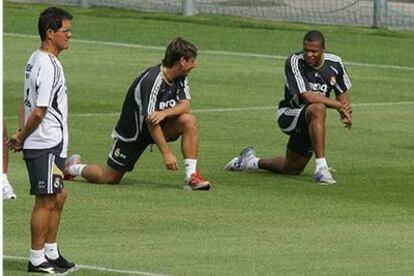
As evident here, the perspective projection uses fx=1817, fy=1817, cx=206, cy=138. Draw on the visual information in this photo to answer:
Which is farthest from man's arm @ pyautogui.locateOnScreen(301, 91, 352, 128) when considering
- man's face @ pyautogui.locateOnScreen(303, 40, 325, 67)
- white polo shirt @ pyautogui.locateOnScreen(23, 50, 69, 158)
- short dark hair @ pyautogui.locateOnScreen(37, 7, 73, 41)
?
short dark hair @ pyautogui.locateOnScreen(37, 7, 73, 41)

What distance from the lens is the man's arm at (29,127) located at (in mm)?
12258

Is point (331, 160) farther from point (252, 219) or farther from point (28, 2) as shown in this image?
point (28, 2)

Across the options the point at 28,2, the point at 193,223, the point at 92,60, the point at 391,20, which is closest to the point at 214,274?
the point at 193,223

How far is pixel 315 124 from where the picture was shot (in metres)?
17.2

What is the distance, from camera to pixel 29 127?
12.3 m

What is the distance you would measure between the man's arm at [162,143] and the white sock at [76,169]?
95cm

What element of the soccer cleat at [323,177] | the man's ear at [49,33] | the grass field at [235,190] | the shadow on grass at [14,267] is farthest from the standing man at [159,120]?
the man's ear at [49,33]

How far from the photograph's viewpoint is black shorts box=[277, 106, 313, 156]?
695 inches

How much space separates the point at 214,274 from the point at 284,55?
1838 cm

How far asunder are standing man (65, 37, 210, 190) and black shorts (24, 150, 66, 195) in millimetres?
3736

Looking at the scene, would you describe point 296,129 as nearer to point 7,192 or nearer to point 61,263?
point 7,192

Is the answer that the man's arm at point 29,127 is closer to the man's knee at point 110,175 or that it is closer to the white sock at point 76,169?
the man's knee at point 110,175

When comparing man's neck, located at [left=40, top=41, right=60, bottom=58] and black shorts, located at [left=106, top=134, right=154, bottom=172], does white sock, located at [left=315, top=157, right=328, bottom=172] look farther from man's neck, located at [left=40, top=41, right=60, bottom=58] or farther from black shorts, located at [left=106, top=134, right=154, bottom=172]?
man's neck, located at [left=40, top=41, right=60, bottom=58]

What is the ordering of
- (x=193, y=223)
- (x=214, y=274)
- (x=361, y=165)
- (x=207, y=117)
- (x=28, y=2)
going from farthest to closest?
(x=28, y=2) < (x=207, y=117) < (x=361, y=165) < (x=193, y=223) < (x=214, y=274)
